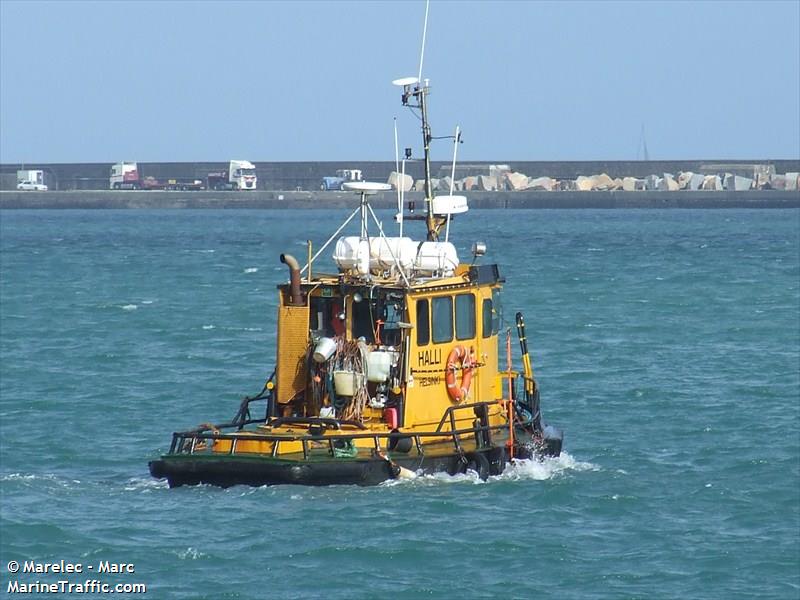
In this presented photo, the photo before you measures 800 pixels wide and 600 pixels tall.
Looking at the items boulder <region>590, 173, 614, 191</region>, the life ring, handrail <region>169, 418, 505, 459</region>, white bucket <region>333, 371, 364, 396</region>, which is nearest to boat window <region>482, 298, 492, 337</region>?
the life ring

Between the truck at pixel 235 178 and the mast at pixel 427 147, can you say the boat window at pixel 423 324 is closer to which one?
the mast at pixel 427 147

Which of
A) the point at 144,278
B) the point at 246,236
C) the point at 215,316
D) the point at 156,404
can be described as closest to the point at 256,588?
the point at 156,404

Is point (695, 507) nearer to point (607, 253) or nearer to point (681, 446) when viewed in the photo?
point (681, 446)

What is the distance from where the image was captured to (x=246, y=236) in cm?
11281

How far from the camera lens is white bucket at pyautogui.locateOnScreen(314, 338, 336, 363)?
2306 centimetres

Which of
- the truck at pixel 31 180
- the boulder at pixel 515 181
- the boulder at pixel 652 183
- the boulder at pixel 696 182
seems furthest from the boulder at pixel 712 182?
the truck at pixel 31 180

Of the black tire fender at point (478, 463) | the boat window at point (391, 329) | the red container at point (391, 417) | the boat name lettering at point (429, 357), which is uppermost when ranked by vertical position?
the boat window at point (391, 329)

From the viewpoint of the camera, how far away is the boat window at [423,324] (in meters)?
23.5

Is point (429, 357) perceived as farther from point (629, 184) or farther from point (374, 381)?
point (629, 184)

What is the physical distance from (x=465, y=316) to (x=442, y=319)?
0.53 m

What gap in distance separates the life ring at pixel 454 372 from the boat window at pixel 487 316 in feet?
1.74

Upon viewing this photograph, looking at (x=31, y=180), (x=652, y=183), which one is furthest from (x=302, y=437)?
(x=31, y=180)

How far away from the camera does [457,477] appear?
2317cm

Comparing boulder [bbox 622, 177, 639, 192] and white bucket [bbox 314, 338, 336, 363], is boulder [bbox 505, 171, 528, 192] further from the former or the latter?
white bucket [bbox 314, 338, 336, 363]
